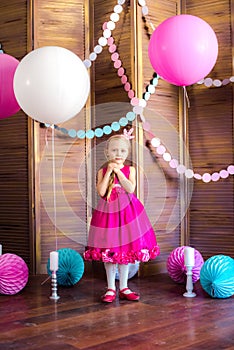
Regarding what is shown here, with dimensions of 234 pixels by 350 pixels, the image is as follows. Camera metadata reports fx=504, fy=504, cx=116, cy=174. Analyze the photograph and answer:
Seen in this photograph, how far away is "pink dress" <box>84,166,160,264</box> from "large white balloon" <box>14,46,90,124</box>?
0.56 m

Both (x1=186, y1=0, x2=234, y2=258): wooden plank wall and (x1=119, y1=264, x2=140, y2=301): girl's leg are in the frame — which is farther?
(x1=186, y1=0, x2=234, y2=258): wooden plank wall

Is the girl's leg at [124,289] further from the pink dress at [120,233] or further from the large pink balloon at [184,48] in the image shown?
the large pink balloon at [184,48]

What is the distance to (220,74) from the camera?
3541 mm

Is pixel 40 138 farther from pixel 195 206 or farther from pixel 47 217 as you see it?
pixel 195 206

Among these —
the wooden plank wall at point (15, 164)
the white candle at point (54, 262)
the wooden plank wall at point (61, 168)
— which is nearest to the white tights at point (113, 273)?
the white candle at point (54, 262)

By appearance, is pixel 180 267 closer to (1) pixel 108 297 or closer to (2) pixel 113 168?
(1) pixel 108 297

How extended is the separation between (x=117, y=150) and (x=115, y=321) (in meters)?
0.94

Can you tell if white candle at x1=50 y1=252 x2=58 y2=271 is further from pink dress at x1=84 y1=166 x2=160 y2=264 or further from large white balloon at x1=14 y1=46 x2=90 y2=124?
large white balloon at x1=14 y1=46 x2=90 y2=124

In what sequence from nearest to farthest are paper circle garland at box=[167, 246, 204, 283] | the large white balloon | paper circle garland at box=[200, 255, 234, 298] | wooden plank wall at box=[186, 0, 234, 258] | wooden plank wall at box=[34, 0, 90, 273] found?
the large white balloon → paper circle garland at box=[200, 255, 234, 298] → paper circle garland at box=[167, 246, 204, 283] → wooden plank wall at box=[186, 0, 234, 258] → wooden plank wall at box=[34, 0, 90, 273]

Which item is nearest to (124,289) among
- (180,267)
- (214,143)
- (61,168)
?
(180,267)

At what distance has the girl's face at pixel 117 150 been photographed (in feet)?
9.20

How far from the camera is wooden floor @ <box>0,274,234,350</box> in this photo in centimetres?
207

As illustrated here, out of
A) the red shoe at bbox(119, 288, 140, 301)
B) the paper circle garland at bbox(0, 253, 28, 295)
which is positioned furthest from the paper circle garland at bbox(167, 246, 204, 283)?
the paper circle garland at bbox(0, 253, 28, 295)

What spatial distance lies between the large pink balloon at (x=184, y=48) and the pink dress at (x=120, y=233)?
66cm
